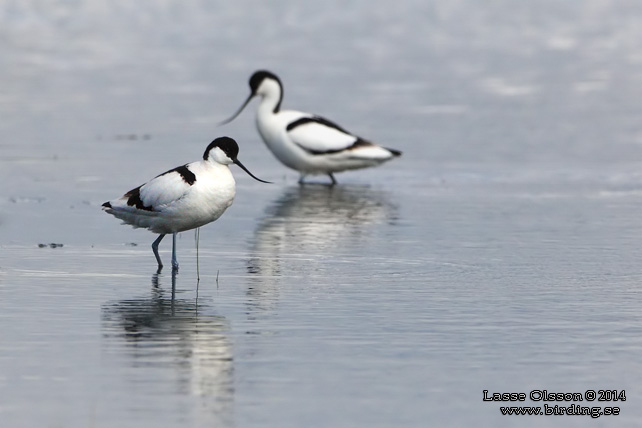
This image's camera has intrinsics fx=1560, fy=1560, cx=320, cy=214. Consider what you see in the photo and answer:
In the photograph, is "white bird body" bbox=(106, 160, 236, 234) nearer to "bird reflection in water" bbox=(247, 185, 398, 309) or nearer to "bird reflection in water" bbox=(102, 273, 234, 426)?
"bird reflection in water" bbox=(247, 185, 398, 309)

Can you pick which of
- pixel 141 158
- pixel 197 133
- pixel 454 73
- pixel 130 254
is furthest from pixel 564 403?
pixel 454 73

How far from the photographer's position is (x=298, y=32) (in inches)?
1826

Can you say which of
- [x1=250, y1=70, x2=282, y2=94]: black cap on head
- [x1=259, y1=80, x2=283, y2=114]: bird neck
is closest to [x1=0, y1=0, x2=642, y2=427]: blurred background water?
[x1=259, y1=80, x2=283, y2=114]: bird neck

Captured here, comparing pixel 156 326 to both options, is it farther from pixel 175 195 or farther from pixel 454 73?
pixel 454 73

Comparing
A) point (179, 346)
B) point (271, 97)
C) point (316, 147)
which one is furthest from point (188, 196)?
point (271, 97)

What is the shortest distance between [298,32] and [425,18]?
20.6 ft

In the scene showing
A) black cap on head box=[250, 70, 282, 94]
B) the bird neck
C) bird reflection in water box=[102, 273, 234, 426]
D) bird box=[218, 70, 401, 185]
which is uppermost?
black cap on head box=[250, 70, 282, 94]

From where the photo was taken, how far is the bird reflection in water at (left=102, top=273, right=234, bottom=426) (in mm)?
8430

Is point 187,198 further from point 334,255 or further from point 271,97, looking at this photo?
point 271,97

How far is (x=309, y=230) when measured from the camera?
1566cm

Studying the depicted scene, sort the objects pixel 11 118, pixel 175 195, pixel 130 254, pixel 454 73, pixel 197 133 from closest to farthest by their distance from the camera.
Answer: pixel 175 195
pixel 130 254
pixel 197 133
pixel 11 118
pixel 454 73

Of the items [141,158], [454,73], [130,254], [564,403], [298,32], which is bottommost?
[564,403]

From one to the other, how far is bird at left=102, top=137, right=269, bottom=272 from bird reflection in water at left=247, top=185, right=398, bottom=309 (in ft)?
2.15

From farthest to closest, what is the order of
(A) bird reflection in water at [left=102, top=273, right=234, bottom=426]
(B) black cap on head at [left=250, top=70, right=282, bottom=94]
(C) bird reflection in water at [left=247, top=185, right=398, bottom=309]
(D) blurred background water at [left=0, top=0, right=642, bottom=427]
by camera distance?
(B) black cap on head at [left=250, top=70, right=282, bottom=94] → (C) bird reflection in water at [left=247, top=185, right=398, bottom=309] → (D) blurred background water at [left=0, top=0, right=642, bottom=427] → (A) bird reflection in water at [left=102, top=273, right=234, bottom=426]
